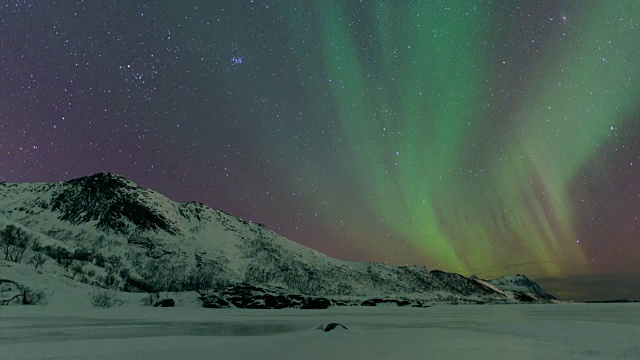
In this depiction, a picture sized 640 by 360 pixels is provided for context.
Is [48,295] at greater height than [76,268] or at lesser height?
lesser

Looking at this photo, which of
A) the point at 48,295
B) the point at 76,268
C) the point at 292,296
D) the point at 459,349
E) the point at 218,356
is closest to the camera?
the point at 218,356

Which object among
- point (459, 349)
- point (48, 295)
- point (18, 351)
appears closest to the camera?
point (18, 351)

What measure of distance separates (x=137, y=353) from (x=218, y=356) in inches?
134

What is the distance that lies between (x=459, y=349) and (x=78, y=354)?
48.3 feet

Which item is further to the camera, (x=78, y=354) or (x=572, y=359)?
(x=78, y=354)

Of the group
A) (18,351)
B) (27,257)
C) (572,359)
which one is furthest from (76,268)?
(572,359)

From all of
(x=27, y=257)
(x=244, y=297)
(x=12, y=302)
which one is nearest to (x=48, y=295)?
(x=12, y=302)

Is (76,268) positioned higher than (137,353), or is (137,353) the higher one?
(76,268)

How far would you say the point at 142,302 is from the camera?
116 m

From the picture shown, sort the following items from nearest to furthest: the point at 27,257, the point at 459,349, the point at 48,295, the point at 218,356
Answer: the point at 218,356
the point at 459,349
the point at 48,295
the point at 27,257

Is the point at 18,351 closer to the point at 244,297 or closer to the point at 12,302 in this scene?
the point at 12,302

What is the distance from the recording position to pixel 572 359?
51.3 ft

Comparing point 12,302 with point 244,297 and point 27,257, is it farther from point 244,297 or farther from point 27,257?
point 244,297

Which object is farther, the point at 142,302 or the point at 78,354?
the point at 142,302
